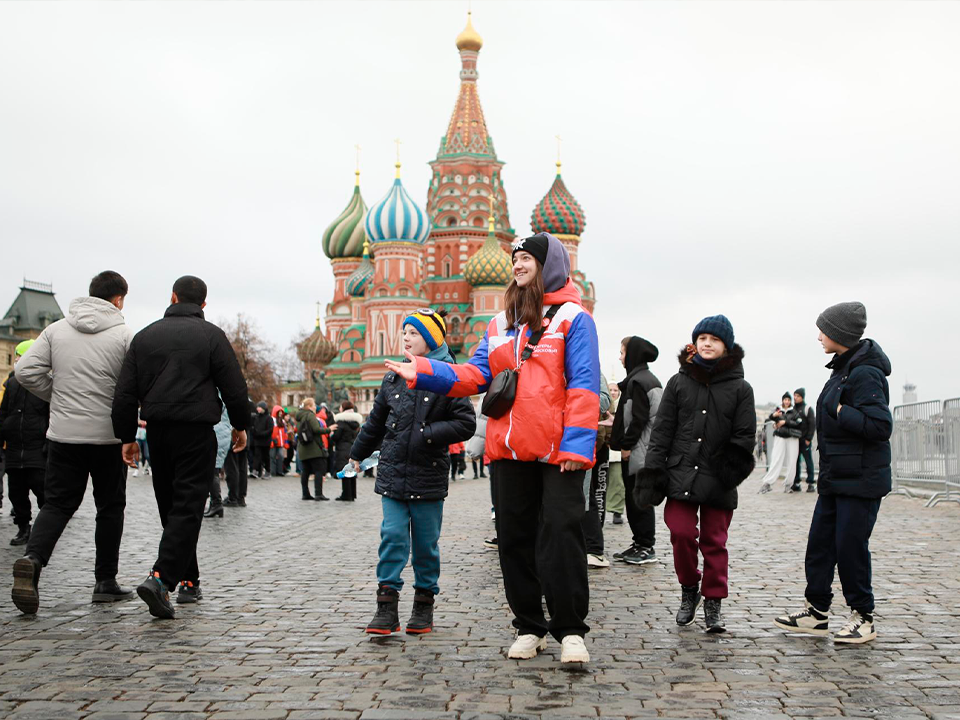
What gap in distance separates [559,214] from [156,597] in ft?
255

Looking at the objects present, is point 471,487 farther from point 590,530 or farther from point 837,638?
point 837,638

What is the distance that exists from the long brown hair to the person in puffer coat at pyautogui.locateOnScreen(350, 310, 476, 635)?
0.72 meters

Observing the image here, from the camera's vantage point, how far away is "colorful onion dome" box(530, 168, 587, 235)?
83000mm

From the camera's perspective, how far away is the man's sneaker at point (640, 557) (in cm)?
959

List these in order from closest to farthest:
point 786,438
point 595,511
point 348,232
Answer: point 595,511
point 786,438
point 348,232

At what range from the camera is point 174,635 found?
613 cm

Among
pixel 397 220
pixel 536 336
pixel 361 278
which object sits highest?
pixel 397 220

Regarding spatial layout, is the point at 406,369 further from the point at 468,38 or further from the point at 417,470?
the point at 468,38

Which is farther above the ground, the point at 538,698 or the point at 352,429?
the point at 352,429

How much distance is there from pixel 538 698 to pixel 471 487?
2040 centimetres

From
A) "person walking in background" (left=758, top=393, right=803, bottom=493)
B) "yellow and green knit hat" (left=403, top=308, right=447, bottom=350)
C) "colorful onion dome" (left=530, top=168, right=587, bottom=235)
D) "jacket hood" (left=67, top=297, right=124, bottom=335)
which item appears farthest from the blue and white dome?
"yellow and green knit hat" (left=403, top=308, right=447, bottom=350)

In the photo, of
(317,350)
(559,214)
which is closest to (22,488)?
(559,214)

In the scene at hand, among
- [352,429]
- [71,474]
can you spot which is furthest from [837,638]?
[352,429]

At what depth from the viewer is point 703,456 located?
6.47m
